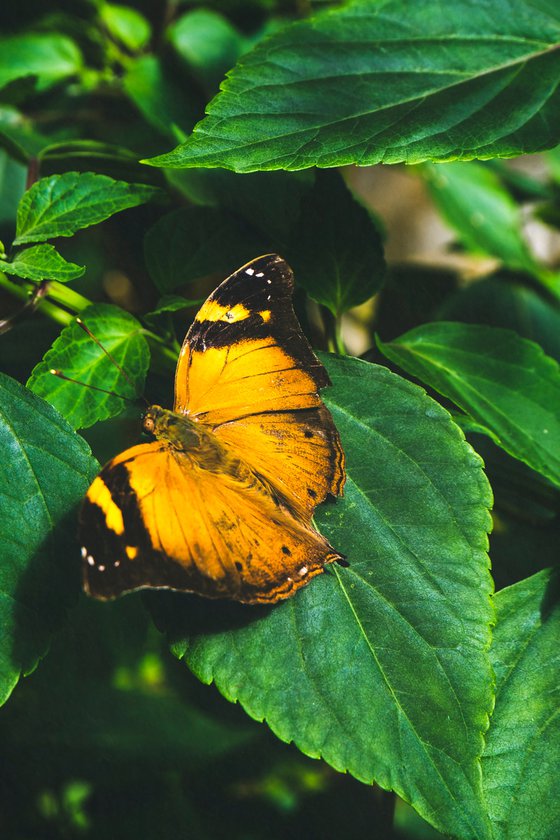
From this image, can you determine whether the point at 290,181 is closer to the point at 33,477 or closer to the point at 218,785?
the point at 33,477

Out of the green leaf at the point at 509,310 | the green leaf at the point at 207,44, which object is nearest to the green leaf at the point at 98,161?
the green leaf at the point at 207,44

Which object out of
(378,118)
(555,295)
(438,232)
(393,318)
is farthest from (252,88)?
(438,232)

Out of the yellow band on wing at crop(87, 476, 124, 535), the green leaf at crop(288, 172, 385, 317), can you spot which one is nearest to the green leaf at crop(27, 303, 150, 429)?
the yellow band on wing at crop(87, 476, 124, 535)

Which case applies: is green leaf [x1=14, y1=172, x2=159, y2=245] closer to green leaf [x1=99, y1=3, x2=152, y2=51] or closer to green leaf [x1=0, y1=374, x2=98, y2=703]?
green leaf [x1=0, y1=374, x2=98, y2=703]

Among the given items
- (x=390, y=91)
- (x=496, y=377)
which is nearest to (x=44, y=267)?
(x=390, y=91)

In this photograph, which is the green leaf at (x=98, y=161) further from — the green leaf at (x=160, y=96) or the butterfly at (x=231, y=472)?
the butterfly at (x=231, y=472)
